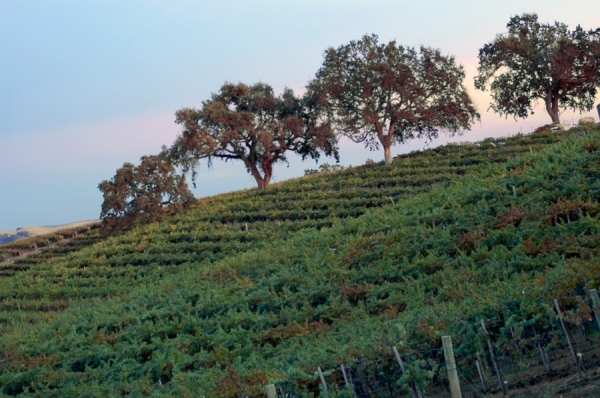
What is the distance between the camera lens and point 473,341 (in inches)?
362

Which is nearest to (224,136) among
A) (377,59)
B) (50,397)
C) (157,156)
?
(157,156)

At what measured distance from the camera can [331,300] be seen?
1608cm

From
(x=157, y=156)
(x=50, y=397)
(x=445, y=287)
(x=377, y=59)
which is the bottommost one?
(x=50, y=397)

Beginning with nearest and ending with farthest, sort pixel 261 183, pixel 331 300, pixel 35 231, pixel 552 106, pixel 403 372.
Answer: pixel 403 372 → pixel 331 300 → pixel 261 183 → pixel 552 106 → pixel 35 231

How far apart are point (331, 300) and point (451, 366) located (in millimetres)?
7511

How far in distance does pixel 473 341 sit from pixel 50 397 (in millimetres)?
9775

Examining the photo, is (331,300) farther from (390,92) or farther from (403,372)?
(390,92)

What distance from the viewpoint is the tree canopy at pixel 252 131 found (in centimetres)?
4625

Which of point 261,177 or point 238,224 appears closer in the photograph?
point 238,224

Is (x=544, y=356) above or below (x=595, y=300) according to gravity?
below

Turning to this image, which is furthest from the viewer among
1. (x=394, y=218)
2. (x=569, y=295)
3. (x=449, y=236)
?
(x=394, y=218)

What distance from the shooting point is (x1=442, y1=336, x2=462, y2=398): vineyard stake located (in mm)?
8641

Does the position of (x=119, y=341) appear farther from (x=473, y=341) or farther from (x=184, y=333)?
(x=473, y=341)

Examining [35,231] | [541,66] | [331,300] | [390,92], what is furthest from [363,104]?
[35,231]
